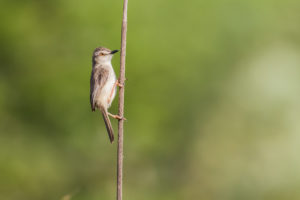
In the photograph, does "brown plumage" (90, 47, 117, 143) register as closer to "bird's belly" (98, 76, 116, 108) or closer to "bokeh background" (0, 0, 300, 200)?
"bird's belly" (98, 76, 116, 108)

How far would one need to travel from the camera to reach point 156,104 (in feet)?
50.1

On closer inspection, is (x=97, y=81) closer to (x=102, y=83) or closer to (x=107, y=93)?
(x=102, y=83)

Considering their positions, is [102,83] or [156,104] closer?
[102,83]

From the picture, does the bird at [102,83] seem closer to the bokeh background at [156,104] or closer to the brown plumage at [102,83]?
the brown plumage at [102,83]

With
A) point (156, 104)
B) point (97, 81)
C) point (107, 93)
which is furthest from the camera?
point (156, 104)

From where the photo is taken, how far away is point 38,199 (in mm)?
13758

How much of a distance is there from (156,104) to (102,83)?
7.66 m

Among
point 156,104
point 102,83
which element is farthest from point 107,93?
point 156,104

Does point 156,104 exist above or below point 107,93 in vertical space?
below

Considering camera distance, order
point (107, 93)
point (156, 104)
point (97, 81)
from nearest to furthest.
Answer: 1. point (107, 93)
2. point (97, 81)
3. point (156, 104)

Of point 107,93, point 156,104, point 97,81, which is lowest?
point 156,104

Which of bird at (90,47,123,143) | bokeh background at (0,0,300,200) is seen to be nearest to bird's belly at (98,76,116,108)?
bird at (90,47,123,143)

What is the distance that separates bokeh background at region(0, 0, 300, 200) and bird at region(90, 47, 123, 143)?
5.51 meters

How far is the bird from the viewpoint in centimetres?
755
